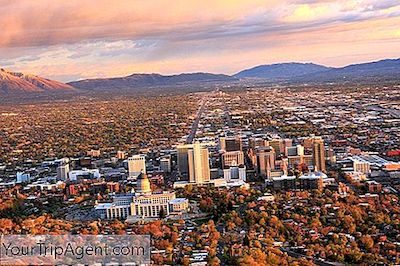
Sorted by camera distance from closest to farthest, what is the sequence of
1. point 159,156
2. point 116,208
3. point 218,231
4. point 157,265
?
point 157,265 < point 218,231 < point 116,208 < point 159,156

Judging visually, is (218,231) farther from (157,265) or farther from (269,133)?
(269,133)

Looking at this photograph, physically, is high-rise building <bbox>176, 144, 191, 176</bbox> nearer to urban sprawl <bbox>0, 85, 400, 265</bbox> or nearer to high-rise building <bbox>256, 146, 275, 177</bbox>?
urban sprawl <bbox>0, 85, 400, 265</bbox>

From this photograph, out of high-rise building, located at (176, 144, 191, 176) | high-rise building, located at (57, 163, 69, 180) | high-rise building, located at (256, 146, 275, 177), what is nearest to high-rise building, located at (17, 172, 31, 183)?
high-rise building, located at (57, 163, 69, 180)

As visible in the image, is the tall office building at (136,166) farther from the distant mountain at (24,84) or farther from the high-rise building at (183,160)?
the distant mountain at (24,84)

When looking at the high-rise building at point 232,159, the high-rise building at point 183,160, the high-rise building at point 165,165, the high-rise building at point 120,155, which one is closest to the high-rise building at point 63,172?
the high-rise building at point 165,165

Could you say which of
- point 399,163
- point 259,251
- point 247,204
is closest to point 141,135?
point 399,163
